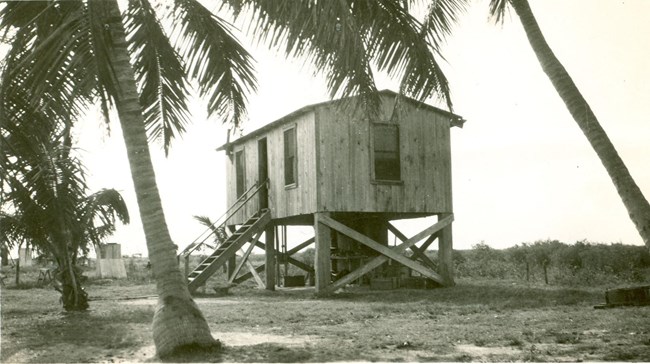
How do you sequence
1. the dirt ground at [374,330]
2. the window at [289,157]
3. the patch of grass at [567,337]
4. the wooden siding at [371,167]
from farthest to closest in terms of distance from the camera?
the window at [289,157], the wooden siding at [371,167], the patch of grass at [567,337], the dirt ground at [374,330]

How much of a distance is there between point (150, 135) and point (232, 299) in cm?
789

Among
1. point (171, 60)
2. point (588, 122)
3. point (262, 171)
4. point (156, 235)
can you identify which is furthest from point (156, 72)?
point (262, 171)

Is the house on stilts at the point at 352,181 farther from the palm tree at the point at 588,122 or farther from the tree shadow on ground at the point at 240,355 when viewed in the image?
the tree shadow on ground at the point at 240,355

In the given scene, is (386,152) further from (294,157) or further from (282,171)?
(282,171)

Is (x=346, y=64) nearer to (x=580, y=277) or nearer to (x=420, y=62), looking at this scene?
(x=420, y=62)

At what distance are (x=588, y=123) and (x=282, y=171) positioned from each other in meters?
12.4

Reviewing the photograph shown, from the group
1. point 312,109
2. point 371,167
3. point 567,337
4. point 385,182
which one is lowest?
point 567,337

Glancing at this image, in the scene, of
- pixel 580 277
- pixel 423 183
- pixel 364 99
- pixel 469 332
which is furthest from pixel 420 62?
pixel 580 277

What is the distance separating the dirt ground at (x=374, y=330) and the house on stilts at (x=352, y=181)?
9.78 ft

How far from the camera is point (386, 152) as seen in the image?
19.4 m

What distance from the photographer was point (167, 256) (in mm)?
8312

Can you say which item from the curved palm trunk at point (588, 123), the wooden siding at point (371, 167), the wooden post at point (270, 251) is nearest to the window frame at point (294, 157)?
the wooden siding at point (371, 167)

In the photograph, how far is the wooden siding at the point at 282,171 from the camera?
61.1ft

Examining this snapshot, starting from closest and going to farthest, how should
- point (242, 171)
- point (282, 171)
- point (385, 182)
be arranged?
point (385, 182), point (282, 171), point (242, 171)
